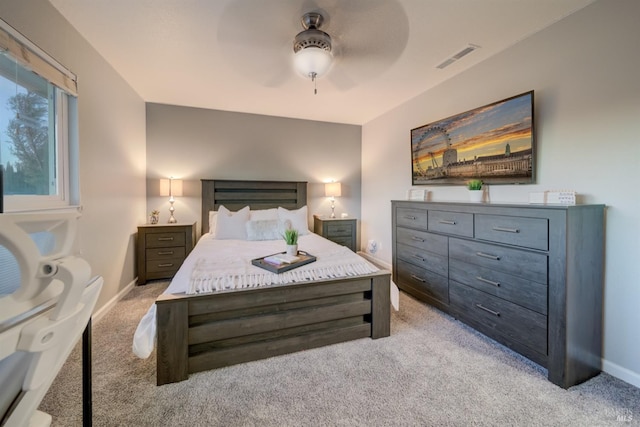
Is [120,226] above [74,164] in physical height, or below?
below

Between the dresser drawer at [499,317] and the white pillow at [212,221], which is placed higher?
the white pillow at [212,221]

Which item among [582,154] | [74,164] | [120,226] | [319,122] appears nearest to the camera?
[582,154]

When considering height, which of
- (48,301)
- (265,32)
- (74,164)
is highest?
(265,32)

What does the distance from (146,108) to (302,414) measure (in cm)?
410

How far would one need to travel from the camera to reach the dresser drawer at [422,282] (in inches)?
95.0

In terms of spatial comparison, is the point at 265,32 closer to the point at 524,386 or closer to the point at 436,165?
the point at 436,165

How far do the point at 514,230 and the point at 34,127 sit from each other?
3.47 m

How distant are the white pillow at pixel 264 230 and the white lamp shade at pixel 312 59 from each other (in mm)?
1859

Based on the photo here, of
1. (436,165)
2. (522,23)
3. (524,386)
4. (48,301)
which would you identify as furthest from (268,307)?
(522,23)

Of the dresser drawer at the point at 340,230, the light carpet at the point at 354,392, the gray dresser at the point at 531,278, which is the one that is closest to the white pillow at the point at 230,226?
the dresser drawer at the point at 340,230

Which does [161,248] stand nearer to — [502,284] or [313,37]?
[313,37]

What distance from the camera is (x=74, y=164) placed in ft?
6.86

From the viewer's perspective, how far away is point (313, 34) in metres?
1.87

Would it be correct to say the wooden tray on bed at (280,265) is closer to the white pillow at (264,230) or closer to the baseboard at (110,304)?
the white pillow at (264,230)
